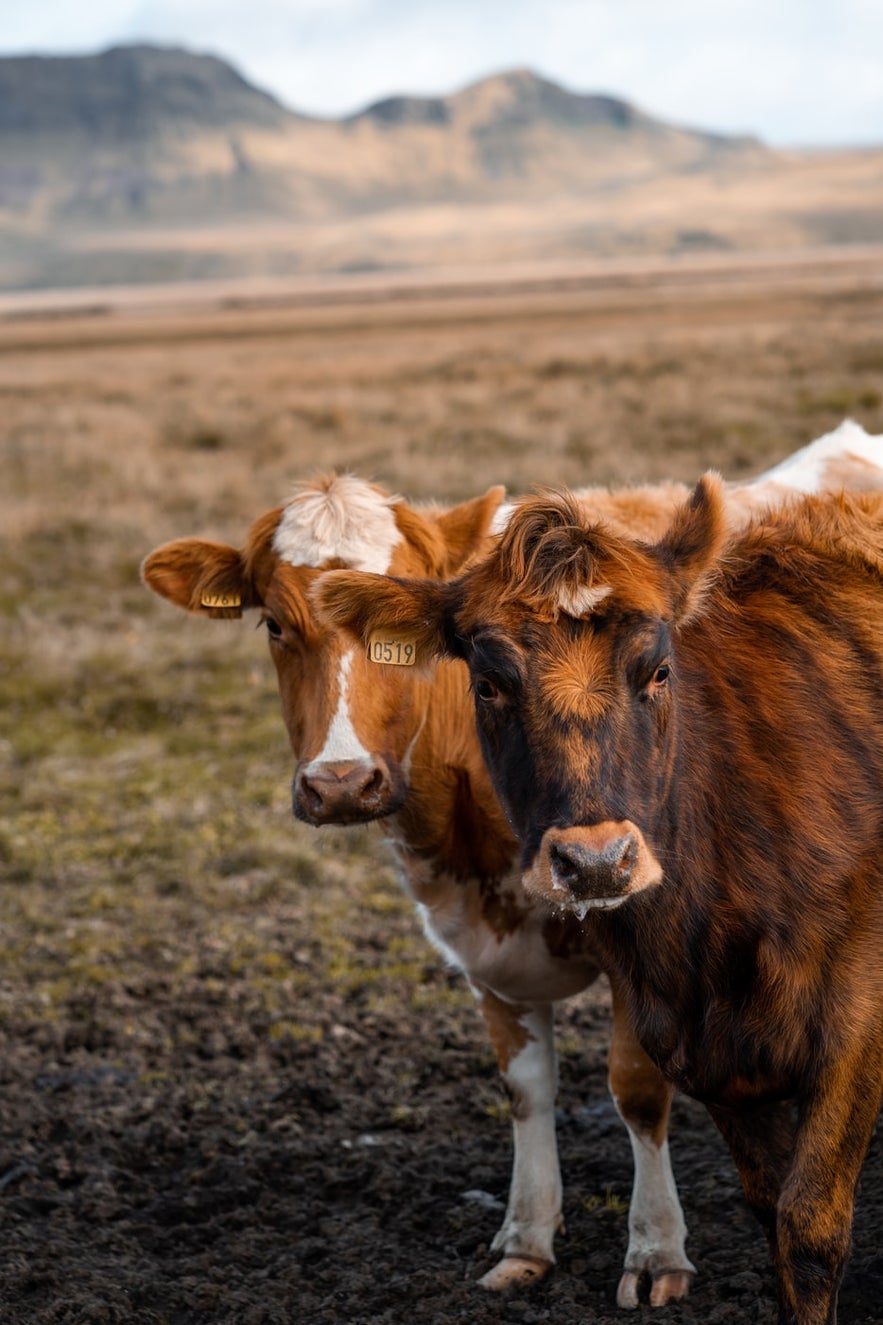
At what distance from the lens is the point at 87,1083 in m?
6.48

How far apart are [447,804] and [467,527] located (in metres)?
1.10

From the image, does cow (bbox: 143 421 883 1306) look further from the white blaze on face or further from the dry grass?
the dry grass

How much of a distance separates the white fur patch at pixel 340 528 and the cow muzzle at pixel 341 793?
784mm

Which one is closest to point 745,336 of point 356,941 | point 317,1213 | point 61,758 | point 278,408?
point 278,408

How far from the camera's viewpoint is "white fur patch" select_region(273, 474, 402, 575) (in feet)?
16.5

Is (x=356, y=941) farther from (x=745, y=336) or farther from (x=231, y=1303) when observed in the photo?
(x=745, y=336)

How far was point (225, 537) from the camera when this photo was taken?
17203 mm

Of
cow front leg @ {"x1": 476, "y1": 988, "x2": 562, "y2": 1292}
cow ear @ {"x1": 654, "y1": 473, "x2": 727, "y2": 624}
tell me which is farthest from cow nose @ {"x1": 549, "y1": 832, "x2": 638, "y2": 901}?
cow front leg @ {"x1": 476, "y1": 988, "x2": 562, "y2": 1292}

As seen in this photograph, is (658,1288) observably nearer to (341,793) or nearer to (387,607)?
(341,793)

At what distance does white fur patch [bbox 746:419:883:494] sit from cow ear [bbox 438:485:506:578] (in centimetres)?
123

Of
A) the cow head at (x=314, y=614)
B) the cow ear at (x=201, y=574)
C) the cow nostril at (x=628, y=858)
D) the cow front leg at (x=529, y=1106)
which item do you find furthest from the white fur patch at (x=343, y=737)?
the cow nostril at (x=628, y=858)

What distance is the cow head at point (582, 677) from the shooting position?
10.9 feet

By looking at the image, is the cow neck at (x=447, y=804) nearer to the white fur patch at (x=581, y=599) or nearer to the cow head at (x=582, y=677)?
the cow head at (x=582, y=677)

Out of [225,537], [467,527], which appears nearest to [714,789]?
[467,527]
